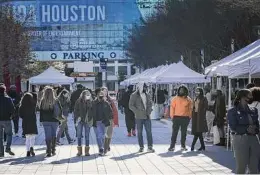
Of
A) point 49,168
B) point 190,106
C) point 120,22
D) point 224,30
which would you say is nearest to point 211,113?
point 190,106

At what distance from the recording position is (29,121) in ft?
49.7

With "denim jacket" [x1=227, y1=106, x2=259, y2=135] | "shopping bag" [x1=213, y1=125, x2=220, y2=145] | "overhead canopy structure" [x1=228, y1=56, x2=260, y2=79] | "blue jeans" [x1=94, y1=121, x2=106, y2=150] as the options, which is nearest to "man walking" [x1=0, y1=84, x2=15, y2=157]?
"blue jeans" [x1=94, y1=121, x2=106, y2=150]

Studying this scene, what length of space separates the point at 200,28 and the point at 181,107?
18093 mm

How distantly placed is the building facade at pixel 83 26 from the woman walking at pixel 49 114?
43.4 meters

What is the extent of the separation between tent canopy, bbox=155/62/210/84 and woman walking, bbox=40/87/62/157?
43.0 ft

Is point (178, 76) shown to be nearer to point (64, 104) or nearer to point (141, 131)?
point (64, 104)

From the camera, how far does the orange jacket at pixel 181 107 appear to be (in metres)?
16.3

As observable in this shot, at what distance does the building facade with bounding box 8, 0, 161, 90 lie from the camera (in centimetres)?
6025

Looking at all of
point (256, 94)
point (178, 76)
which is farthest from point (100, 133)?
point (178, 76)

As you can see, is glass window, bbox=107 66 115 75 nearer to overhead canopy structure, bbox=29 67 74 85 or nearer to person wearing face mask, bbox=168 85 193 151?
overhead canopy structure, bbox=29 67 74 85

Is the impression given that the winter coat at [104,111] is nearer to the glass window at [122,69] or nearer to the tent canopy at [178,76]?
the tent canopy at [178,76]

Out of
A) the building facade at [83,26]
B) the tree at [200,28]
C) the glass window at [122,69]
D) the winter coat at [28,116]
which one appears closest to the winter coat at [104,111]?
the winter coat at [28,116]

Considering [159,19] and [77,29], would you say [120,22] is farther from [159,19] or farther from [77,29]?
[159,19]

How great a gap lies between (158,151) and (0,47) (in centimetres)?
1648
